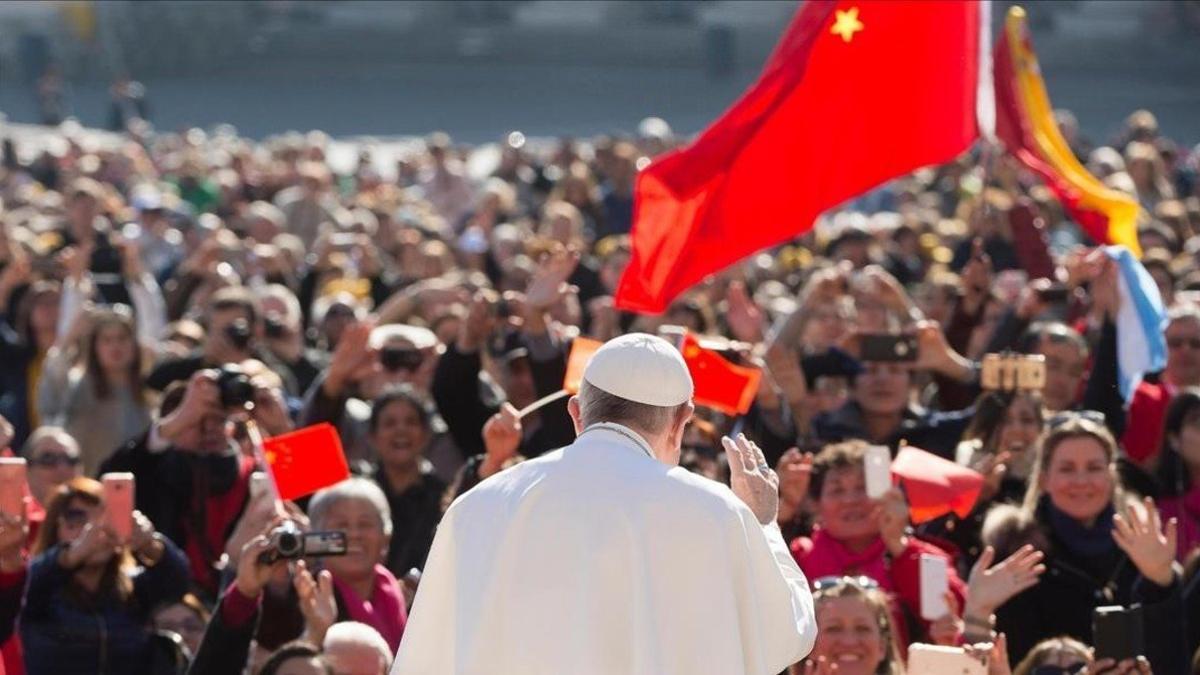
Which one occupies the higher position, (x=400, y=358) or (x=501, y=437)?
(x=501, y=437)

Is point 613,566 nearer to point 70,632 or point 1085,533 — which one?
point 70,632

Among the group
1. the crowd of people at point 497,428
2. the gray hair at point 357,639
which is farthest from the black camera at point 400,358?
the gray hair at point 357,639

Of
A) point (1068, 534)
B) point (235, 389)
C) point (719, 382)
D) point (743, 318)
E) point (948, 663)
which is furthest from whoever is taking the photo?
point (743, 318)

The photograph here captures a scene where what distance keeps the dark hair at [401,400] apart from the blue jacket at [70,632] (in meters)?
1.90

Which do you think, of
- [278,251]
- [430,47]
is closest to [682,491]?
[278,251]

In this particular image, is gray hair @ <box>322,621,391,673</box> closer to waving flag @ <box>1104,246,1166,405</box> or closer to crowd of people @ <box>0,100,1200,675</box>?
crowd of people @ <box>0,100,1200,675</box>

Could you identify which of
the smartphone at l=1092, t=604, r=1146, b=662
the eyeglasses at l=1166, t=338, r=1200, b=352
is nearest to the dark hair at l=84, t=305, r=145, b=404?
the eyeglasses at l=1166, t=338, r=1200, b=352

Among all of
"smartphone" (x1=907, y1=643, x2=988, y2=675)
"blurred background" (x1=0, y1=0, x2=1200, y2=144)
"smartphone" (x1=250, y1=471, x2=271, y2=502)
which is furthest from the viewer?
"blurred background" (x1=0, y1=0, x2=1200, y2=144)

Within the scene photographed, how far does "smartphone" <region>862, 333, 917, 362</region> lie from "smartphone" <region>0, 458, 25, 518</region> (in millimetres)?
3939

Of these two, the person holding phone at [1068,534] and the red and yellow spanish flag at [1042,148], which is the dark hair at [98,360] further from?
the person holding phone at [1068,534]

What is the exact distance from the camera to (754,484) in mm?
5312

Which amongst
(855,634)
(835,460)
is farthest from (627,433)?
(835,460)

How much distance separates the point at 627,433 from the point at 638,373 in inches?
4.2

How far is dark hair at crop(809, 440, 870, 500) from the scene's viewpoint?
838 centimetres
